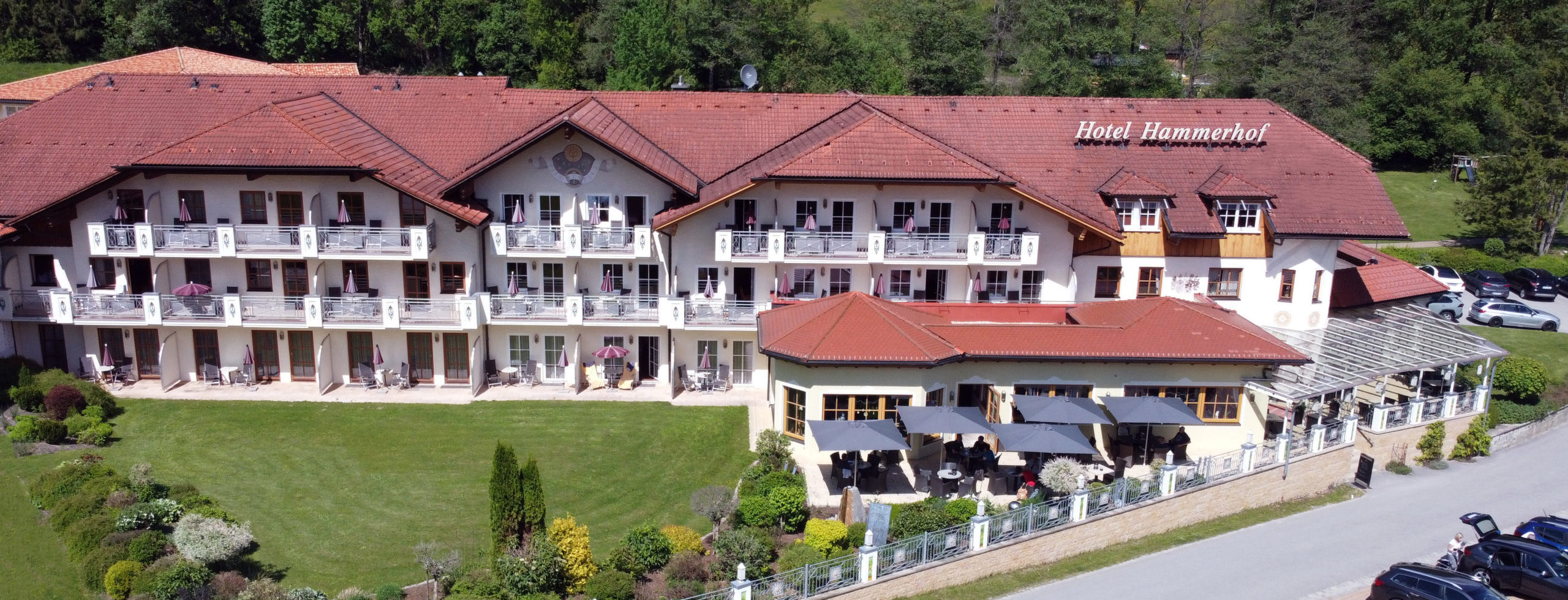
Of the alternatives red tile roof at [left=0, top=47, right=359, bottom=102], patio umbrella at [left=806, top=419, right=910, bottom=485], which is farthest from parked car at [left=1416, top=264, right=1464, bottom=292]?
red tile roof at [left=0, top=47, right=359, bottom=102]

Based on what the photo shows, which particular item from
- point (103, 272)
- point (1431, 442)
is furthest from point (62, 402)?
point (1431, 442)

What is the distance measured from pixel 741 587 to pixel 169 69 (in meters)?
48.3

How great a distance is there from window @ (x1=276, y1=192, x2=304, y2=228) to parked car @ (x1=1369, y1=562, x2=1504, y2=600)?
3455cm

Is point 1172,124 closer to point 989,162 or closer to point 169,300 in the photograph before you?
point 989,162

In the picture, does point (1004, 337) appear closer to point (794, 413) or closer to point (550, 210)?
point (794, 413)

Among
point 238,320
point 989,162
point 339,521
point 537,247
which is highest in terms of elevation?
point 989,162

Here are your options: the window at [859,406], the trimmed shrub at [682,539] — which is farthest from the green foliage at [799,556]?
the window at [859,406]

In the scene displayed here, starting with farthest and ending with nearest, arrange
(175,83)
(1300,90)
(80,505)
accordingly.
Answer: (1300,90) < (175,83) < (80,505)

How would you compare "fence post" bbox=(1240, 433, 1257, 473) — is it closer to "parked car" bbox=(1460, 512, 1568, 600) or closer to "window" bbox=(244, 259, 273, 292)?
"parked car" bbox=(1460, 512, 1568, 600)

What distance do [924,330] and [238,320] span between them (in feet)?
76.3

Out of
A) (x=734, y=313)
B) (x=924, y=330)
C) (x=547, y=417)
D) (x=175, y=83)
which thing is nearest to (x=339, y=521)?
(x=547, y=417)

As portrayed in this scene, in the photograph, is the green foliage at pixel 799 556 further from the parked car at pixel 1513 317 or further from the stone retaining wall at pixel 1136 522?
the parked car at pixel 1513 317

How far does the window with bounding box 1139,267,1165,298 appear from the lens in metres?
42.1

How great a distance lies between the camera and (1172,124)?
4466 centimetres
